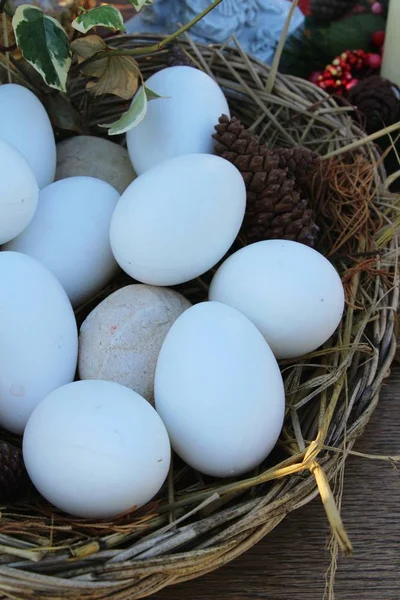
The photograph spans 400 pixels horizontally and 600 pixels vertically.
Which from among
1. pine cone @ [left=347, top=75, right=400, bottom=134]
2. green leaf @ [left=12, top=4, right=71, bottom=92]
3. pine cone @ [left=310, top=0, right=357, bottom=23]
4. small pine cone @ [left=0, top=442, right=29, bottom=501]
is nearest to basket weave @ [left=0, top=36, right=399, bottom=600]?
small pine cone @ [left=0, top=442, right=29, bottom=501]

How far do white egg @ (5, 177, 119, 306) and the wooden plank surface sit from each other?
11.6 inches

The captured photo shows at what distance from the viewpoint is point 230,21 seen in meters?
1.22

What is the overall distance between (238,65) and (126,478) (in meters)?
0.59

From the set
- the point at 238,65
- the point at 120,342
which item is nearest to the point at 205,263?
the point at 120,342

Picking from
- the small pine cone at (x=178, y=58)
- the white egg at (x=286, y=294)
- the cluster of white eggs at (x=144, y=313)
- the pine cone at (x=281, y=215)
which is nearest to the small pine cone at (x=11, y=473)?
the cluster of white eggs at (x=144, y=313)

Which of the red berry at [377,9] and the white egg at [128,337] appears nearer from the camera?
the white egg at [128,337]

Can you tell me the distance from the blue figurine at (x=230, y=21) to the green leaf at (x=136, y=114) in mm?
502

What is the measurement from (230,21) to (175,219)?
676 mm

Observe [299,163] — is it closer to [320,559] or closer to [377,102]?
[377,102]

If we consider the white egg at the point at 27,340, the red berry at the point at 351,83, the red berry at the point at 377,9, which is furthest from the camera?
the red berry at the point at 377,9

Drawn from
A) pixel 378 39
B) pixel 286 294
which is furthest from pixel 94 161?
pixel 378 39

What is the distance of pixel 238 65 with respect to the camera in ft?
3.07

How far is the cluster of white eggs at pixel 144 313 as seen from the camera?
1.81ft

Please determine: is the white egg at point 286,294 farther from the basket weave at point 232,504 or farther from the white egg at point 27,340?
the white egg at point 27,340
